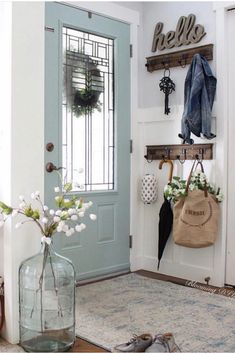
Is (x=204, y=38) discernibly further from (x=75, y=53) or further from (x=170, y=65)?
(x=75, y=53)

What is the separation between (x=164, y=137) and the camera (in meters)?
3.84

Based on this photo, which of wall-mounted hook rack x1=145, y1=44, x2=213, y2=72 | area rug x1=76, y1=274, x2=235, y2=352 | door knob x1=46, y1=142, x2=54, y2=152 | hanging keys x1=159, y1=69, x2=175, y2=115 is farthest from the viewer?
hanging keys x1=159, y1=69, x2=175, y2=115

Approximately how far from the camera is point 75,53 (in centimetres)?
352

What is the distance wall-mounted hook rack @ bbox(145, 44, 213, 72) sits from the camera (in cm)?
350

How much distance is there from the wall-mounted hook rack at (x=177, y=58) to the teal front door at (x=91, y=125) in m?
0.22

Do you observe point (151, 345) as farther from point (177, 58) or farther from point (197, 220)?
point (177, 58)

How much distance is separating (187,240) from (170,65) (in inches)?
58.3

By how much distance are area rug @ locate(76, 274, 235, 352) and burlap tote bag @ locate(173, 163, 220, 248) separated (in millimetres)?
378

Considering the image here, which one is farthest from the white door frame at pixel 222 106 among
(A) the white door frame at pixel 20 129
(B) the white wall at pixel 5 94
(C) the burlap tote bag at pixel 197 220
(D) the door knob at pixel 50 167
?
(B) the white wall at pixel 5 94

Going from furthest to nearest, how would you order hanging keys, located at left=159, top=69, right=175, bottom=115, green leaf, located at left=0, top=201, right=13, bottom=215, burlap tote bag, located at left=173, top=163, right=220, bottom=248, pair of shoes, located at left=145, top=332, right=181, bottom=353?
hanging keys, located at left=159, top=69, right=175, bottom=115 → burlap tote bag, located at left=173, top=163, right=220, bottom=248 → green leaf, located at left=0, top=201, right=13, bottom=215 → pair of shoes, located at left=145, top=332, right=181, bottom=353

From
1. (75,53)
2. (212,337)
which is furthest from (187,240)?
(75,53)

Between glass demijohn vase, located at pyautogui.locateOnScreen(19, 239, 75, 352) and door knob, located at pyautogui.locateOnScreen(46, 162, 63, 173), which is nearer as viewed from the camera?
Answer: glass demijohn vase, located at pyautogui.locateOnScreen(19, 239, 75, 352)

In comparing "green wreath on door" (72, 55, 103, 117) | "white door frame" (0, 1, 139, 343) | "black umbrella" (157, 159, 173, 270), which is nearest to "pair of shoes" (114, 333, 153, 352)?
"white door frame" (0, 1, 139, 343)

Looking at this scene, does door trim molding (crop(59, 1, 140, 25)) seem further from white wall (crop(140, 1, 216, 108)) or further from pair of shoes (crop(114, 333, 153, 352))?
pair of shoes (crop(114, 333, 153, 352))
